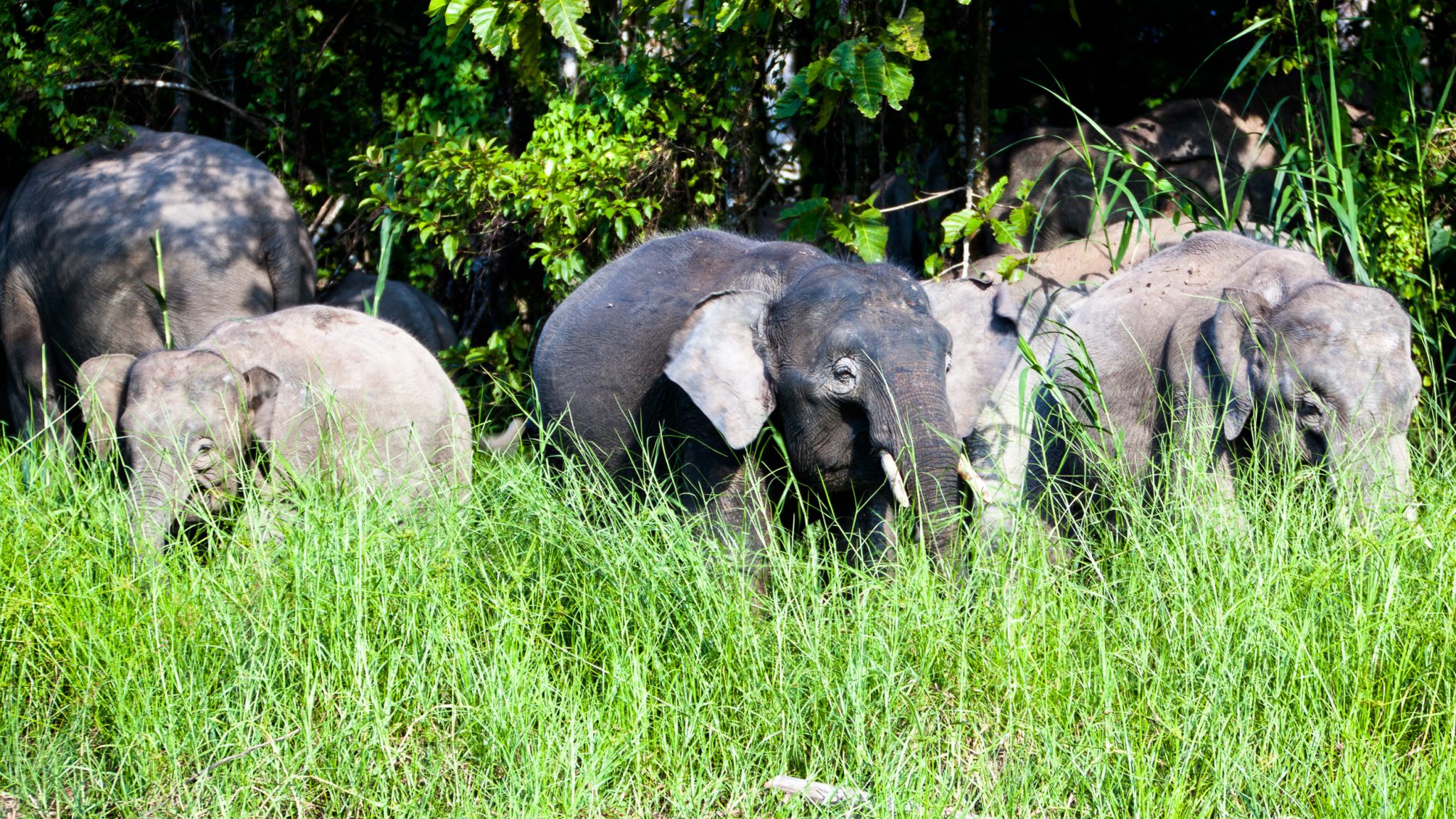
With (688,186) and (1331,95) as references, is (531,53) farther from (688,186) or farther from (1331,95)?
(1331,95)

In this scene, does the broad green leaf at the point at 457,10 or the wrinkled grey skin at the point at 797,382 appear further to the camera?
the broad green leaf at the point at 457,10

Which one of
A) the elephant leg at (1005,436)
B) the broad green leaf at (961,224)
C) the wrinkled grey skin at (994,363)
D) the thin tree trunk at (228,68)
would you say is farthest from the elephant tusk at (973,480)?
the thin tree trunk at (228,68)

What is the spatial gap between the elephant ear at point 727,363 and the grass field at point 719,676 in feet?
1.09

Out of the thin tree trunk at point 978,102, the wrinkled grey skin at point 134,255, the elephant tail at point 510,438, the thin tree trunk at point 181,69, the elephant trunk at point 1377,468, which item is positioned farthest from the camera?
the thin tree trunk at point 181,69

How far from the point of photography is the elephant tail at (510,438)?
600 centimetres

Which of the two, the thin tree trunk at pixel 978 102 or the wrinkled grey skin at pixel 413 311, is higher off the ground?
the thin tree trunk at pixel 978 102

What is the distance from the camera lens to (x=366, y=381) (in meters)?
5.72

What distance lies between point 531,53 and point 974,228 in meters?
2.03

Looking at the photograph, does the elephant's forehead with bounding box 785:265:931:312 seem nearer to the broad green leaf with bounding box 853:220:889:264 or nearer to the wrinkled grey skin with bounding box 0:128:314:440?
the broad green leaf with bounding box 853:220:889:264

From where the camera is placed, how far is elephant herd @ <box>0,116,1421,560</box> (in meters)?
4.38

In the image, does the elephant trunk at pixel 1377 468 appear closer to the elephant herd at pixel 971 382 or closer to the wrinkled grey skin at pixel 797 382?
the elephant herd at pixel 971 382

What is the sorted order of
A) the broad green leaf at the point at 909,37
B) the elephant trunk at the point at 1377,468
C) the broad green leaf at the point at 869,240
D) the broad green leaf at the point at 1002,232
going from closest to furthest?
1. the elephant trunk at the point at 1377,468
2. the broad green leaf at the point at 909,37
3. the broad green leaf at the point at 869,240
4. the broad green leaf at the point at 1002,232

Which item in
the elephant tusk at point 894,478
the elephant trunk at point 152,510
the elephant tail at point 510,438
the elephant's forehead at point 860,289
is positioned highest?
the elephant's forehead at point 860,289

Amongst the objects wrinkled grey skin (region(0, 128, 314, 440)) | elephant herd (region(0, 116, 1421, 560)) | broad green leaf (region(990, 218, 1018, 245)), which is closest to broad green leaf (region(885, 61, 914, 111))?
elephant herd (region(0, 116, 1421, 560))
